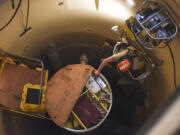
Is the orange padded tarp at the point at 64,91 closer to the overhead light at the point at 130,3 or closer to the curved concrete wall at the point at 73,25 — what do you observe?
the curved concrete wall at the point at 73,25

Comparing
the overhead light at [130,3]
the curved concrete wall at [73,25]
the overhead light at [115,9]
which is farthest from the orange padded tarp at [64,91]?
the overhead light at [130,3]

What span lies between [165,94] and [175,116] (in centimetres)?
150

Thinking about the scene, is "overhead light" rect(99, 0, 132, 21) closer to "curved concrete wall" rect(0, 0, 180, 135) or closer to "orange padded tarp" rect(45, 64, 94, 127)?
"curved concrete wall" rect(0, 0, 180, 135)

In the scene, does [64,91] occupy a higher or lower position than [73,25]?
lower

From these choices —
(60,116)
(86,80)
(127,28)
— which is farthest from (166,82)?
(60,116)

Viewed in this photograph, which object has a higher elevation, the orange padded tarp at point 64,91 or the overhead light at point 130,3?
the overhead light at point 130,3

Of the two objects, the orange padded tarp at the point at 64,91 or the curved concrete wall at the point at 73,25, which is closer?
the curved concrete wall at the point at 73,25

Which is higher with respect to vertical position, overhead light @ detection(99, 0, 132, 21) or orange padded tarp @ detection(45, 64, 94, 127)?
overhead light @ detection(99, 0, 132, 21)

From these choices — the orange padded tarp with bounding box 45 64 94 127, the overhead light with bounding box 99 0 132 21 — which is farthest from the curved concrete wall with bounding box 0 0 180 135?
the orange padded tarp with bounding box 45 64 94 127

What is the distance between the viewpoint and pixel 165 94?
2324 millimetres

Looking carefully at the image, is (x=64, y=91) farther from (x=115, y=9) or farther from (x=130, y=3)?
(x=130, y=3)

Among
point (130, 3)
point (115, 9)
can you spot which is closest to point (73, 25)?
point (115, 9)

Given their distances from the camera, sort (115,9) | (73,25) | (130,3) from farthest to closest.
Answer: (73,25) → (115,9) → (130,3)

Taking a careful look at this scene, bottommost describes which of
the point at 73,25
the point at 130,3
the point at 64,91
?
the point at 64,91
